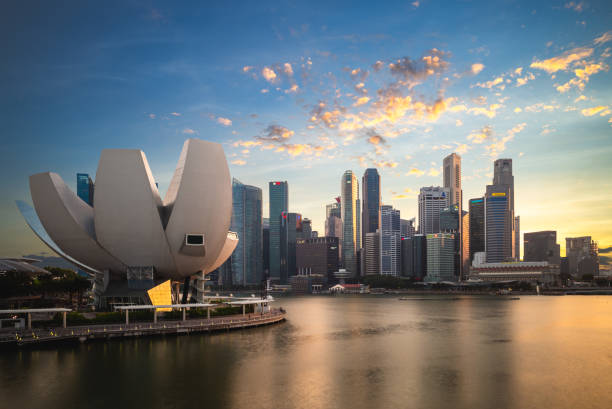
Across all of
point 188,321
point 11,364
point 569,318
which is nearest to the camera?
point 11,364

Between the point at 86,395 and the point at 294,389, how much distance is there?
10.1 metres

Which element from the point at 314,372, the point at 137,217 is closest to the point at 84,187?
the point at 137,217

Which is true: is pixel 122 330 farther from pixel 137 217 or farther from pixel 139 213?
pixel 139 213

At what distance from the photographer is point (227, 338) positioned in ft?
136

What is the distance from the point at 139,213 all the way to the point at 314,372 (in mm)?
24686

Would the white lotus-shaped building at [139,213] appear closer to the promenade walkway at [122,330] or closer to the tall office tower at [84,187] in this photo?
the promenade walkway at [122,330]

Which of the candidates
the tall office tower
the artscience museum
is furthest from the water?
the tall office tower

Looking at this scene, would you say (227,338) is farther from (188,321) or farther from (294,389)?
(294,389)

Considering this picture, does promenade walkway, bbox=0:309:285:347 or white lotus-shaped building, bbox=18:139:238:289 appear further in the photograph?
white lotus-shaped building, bbox=18:139:238:289

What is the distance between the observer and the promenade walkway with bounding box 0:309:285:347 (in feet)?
120

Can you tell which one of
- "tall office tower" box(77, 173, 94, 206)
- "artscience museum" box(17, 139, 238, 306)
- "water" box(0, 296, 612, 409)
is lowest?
"water" box(0, 296, 612, 409)

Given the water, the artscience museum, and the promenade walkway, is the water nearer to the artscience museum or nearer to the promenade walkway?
the promenade walkway

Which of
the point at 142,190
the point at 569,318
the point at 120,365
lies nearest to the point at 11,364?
the point at 120,365

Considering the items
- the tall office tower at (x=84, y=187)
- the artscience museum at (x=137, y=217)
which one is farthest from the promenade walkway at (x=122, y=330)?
the tall office tower at (x=84, y=187)
